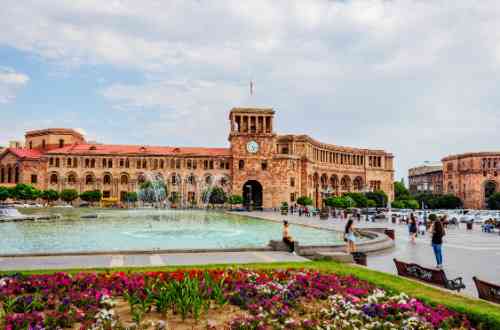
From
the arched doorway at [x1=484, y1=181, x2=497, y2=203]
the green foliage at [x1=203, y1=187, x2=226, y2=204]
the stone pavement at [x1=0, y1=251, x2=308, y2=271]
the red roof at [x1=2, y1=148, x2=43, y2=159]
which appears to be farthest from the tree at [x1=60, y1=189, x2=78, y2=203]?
the arched doorway at [x1=484, y1=181, x2=497, y2=203]

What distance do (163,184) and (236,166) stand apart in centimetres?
1396

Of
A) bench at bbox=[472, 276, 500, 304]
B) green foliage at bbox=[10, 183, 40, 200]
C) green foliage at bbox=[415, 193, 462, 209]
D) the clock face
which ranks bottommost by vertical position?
green foliage at bbox=[415, 193, 462, 209]

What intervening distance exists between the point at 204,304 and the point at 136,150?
77445 millimetres

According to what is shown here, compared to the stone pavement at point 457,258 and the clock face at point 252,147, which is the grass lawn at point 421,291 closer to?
the stone pavement at point 457,258

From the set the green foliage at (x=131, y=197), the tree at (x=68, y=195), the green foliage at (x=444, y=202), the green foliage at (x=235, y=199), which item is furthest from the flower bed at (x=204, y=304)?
the green foliage at (x=444, y=202)

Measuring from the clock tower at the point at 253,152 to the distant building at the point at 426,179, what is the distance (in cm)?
6745

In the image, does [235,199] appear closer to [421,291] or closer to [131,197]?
[131,197]

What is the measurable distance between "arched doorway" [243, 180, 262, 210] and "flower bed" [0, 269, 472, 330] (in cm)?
7252

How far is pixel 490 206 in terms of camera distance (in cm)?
9150

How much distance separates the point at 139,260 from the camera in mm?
14625

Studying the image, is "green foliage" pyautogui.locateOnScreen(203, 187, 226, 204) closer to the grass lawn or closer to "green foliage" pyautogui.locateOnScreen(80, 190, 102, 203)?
"green foliage" pyautogui.locateOnScreen(80, 190, 102, 203)

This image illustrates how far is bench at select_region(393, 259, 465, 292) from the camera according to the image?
10211 millimetres

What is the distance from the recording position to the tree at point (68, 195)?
244 feet

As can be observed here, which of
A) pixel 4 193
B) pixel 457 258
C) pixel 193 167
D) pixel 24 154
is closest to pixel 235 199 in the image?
pixel 193 167
